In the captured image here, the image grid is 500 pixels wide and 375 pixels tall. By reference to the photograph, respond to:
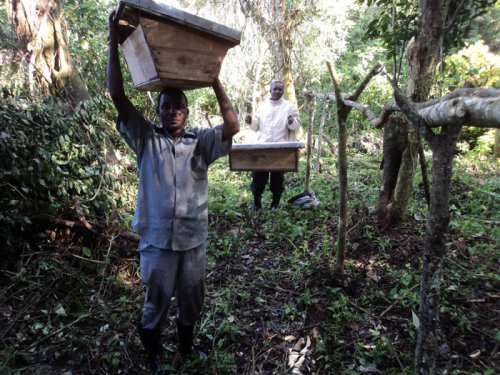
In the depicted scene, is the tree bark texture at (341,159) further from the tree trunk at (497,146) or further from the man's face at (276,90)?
the tree trunk at (497,146)

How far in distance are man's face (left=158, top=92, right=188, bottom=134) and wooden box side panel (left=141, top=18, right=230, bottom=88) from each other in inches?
3.8

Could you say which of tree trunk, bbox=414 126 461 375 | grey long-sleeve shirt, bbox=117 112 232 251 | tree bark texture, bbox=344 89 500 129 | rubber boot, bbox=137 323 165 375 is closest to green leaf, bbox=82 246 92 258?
rubber boot, bbox=137 323 165 375

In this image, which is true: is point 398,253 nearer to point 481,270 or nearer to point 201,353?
point 481,270

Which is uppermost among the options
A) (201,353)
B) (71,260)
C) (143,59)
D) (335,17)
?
(335,17)

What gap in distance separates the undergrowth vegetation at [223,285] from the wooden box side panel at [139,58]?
1437mm

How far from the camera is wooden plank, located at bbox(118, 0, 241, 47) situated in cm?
166

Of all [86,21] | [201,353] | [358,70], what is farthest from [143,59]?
[358,70]

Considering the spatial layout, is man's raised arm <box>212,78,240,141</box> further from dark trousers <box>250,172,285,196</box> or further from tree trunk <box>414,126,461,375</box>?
dark trousers <box>250,172,285,196</box>

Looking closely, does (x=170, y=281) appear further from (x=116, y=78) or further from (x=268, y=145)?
(x=268, y=145)

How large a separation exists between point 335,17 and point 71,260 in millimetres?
9342

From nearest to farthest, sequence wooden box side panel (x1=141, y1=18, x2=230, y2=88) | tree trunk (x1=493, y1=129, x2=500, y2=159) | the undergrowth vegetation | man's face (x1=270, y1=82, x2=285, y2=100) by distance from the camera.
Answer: wooden box side panel (x1=141, y1=18, x2=230, y2=88) → the undergrowth vegetation → man's face (x1=270, y1=82, x2=285, y2=100) → tree trunk (x1=493, y1=129, x2=500, y2=159)

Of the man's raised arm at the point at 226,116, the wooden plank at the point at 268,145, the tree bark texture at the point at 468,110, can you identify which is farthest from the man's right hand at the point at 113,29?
the wooden plank at the point at 268,145

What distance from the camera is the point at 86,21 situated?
6.64m

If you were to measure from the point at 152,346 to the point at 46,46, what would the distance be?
13.4 ft
